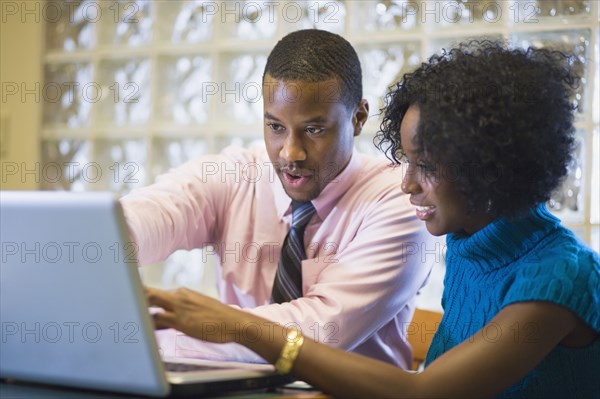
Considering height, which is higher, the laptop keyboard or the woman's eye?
the woman's eye

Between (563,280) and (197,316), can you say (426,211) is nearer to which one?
(563,280)

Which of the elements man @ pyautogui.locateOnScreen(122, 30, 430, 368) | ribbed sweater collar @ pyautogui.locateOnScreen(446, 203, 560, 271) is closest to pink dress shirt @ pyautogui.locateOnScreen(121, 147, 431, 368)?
man @ pyautogui.locateOnScreen(122, 30, 430, 368)

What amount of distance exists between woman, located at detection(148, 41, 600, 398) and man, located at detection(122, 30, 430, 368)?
19 cm

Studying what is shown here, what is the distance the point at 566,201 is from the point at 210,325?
115 cm

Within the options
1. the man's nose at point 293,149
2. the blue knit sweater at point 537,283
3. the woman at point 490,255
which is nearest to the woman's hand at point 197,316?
the woman at point 490,255

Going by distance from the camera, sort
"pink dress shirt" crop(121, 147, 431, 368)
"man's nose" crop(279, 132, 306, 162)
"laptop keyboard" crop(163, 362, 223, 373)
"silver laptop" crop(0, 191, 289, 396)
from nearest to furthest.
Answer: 1. "silver laptop" crop(0, 191, 289, 396)
2. "laptop keyboard" crop(163, 362, 223, 373)
3. "pink dress shirt" crop(121, 147, 431, 368)
4. "man's nose" crop(279, 132, 306, 162)

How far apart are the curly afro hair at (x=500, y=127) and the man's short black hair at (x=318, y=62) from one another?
372mm

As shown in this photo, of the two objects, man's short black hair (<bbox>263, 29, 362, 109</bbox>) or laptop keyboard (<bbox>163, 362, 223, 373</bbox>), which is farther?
man's short black hair (<bbox>263, 29, 362, 109</bbox>)

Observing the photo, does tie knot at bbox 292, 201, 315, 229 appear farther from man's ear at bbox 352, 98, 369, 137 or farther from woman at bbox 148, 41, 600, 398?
woman at bbox 148, 41, 600, 398

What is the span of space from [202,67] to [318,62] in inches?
32.8

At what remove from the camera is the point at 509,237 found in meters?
1.07

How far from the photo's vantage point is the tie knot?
1.53 metres

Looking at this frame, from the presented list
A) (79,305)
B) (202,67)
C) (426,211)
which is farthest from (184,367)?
(202,67)

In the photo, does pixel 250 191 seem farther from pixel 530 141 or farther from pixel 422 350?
pixel 530 141
